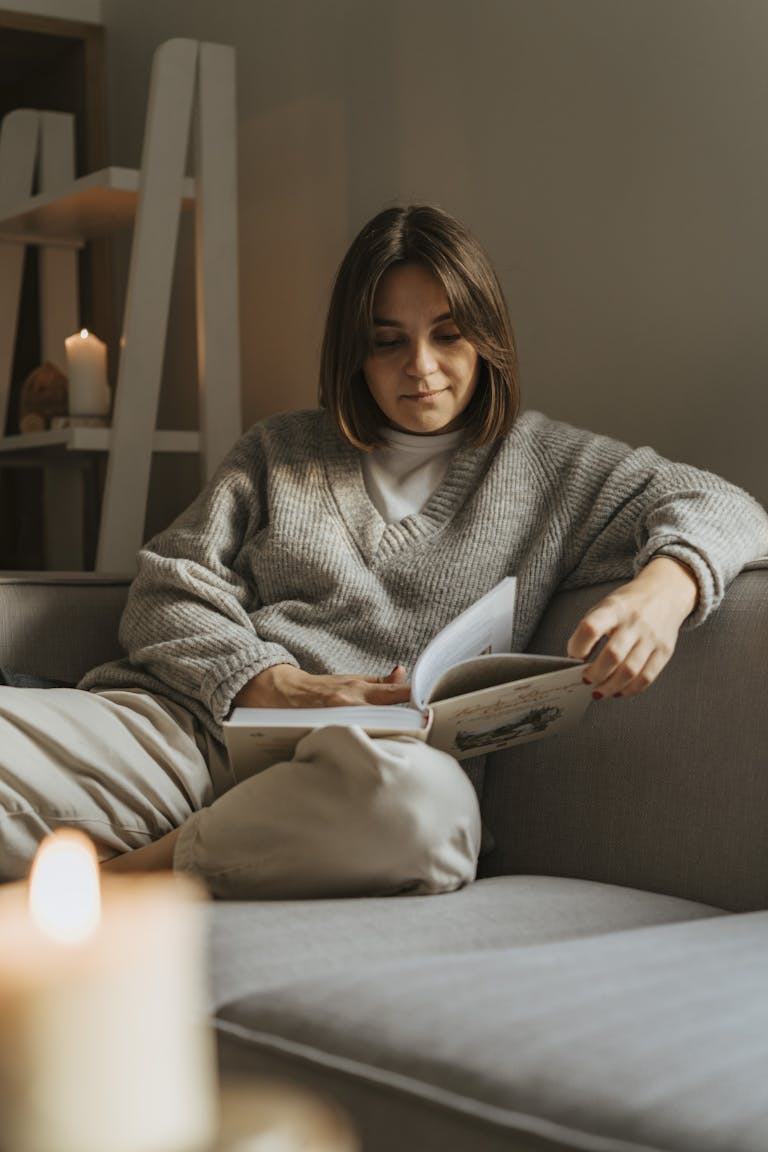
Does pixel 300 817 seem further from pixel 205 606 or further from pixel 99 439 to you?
pixel 99 439

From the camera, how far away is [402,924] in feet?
3.53

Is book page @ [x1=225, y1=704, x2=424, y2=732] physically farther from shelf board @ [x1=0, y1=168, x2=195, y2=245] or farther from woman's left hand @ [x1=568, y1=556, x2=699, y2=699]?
shelf board @ [x1=0, y1=168, x2=195, y2=245]

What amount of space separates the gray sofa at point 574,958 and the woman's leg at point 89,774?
26 cm

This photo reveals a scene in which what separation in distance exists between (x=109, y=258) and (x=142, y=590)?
5.14 feet

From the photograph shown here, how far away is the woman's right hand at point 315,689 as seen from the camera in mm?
1407

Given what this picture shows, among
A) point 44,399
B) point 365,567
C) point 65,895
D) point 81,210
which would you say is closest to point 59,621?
point 365,567

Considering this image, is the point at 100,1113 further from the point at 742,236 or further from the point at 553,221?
the point at 553,221

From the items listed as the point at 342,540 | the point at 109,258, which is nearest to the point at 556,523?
the point at 342,540

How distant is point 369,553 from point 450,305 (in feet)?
0.99

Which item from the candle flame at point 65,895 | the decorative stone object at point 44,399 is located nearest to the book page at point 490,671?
the candle flame at point 65,895

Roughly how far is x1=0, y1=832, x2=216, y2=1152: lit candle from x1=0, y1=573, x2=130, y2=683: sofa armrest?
141 cm

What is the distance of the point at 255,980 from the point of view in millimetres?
936

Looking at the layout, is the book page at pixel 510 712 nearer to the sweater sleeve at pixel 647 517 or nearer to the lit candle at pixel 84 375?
the sweater sleeve at pixel 647 517

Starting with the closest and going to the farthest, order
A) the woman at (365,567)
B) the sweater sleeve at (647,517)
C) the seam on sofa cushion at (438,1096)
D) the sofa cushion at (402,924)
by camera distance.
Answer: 1. the seam on sofa cushion at (438,1096)
2. the sofa cushion at (402,924)
3. the woman at (365,567)
4. the sweater sleeve at (647,517)
